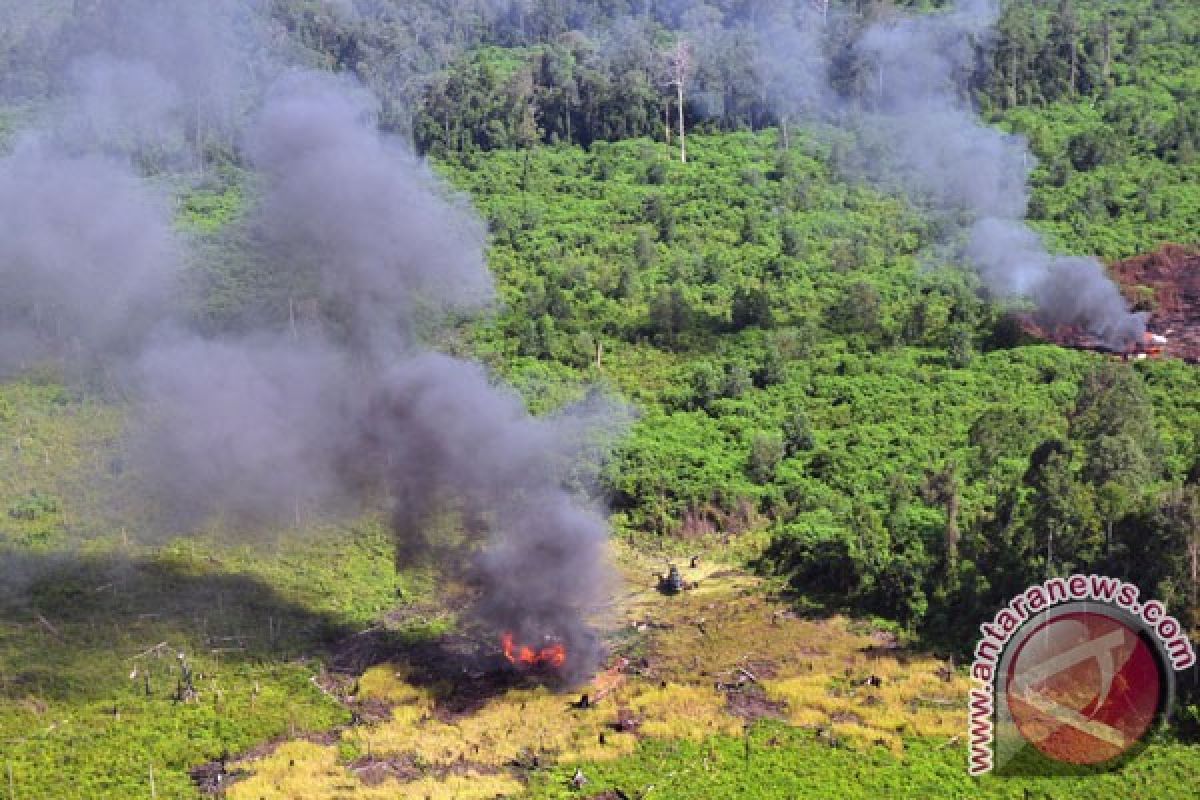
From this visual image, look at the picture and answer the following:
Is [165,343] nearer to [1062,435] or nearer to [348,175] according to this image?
[348,175]

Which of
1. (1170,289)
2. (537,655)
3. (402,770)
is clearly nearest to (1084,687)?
(537,655)

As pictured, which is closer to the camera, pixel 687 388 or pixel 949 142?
pixel 687 388

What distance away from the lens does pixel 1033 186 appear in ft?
237

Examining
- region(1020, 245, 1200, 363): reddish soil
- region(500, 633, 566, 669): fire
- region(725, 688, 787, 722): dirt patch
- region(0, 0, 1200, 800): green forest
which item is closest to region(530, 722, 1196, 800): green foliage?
region(0, 0, 1200, 800): green forest

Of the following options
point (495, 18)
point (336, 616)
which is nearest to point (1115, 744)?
point (336, 616)

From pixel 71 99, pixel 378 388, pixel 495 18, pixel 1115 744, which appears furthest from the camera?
pixel 495 18

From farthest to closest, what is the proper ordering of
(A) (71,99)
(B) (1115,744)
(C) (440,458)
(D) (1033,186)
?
1. (A) (71,99)
2. (D) (1033,186)
3. (C) (440,458)
4. (B) (1115,744)

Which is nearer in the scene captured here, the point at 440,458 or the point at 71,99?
the point at 440,458

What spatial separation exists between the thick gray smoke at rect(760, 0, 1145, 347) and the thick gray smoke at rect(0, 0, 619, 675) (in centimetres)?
2127

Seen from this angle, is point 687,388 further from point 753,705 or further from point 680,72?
point 680,72

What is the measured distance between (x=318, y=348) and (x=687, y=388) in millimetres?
14164

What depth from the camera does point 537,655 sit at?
34469 mm

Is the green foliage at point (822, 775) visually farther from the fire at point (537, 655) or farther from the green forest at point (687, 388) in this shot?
the fire at point (537, 655)

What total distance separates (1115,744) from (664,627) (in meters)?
11.9
